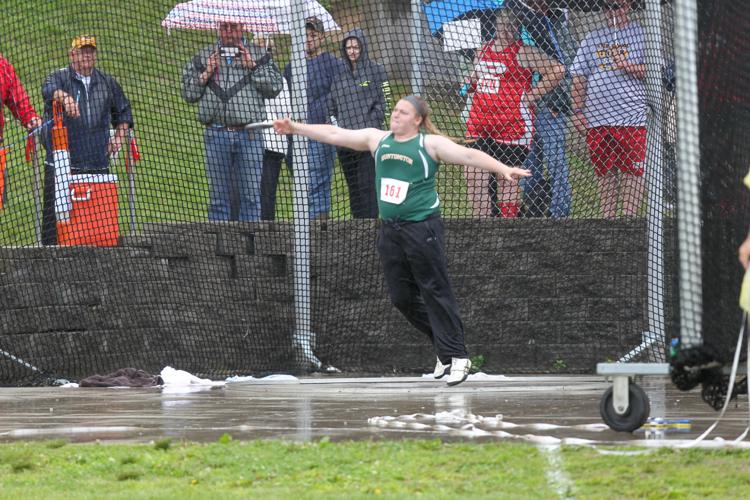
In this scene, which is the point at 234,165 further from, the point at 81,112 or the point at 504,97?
the point at 504,97

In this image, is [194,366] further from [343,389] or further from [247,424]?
[247,424]

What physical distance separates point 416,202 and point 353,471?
3.75m

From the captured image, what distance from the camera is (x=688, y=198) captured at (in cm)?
689

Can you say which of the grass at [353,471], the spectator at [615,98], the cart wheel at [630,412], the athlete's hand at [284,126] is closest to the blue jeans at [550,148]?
the spectator at [615,98]

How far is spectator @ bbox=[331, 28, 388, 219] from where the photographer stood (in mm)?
13141

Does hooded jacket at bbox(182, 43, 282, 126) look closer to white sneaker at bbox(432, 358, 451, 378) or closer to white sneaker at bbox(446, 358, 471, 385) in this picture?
white sneaker at bbox(432, 358, 451, 378)

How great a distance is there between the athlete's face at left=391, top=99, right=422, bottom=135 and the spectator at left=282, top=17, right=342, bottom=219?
10.2 ft

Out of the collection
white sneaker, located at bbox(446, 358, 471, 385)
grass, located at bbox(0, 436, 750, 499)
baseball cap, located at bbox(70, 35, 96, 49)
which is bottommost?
grass, located at bbox(0, 436, 750, 499)

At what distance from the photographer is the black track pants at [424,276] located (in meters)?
9.98

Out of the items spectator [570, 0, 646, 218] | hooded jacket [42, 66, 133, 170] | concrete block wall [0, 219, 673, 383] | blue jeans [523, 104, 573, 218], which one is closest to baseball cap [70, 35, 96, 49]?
hooded jacket [42, 66, 133, 170]

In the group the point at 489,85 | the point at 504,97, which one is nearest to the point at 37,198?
the point at 489,85

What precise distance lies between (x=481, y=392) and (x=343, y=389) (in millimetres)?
1193

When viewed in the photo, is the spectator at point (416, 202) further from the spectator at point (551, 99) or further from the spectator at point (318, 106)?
the spectator at point (551, 99)

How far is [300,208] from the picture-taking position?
12758 mm
